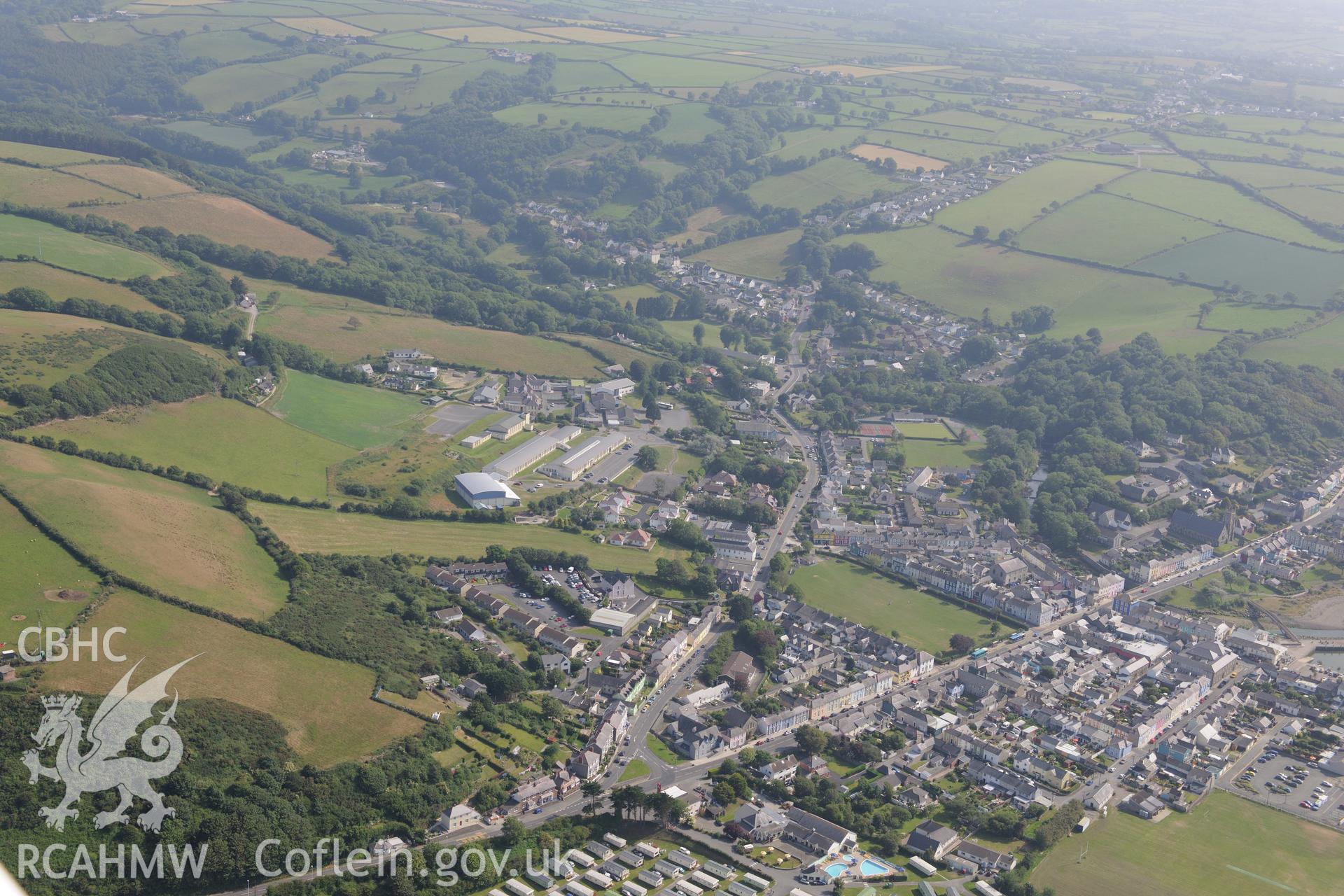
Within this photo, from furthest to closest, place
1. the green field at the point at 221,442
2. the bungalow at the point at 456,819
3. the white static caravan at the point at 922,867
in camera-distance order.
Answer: the green field at the point at 221,442 < the white static caravan at the point at 922,867 < the bungalow at the point at 456,819

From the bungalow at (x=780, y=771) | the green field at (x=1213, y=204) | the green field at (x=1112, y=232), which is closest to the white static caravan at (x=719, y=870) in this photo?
the bungalow at (x=780, y=771)

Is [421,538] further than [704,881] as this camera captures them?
Yes

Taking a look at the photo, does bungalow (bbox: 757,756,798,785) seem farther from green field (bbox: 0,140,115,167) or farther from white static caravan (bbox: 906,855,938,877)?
green field (bbox: 0,140,115,167)

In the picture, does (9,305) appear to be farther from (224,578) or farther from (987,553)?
(987,553)

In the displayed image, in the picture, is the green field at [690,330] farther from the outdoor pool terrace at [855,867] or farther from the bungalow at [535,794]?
the outdoor pool terrace at [855,867]

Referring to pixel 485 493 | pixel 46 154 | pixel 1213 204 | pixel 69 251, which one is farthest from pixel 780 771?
pixel 1213 204

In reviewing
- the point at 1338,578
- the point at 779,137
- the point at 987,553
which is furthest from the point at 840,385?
the point at 779,137

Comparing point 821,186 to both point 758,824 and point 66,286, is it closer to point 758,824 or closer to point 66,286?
point 66,286
